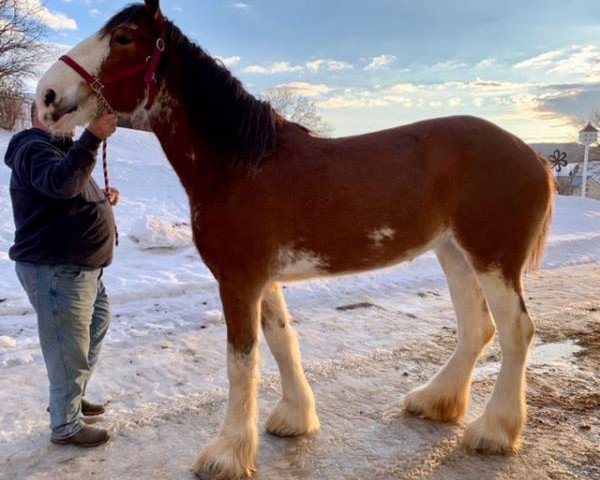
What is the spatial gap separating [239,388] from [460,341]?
5.18 ft

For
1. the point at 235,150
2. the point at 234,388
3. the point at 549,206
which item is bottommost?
the point at 234,388

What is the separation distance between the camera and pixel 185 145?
285 centimetres

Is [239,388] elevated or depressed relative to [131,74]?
depressed

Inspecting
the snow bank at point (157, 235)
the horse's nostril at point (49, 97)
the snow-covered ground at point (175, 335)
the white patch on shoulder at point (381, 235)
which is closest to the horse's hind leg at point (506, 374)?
the white patch on shoulder at point (381, 235)

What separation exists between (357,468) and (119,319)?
312cm

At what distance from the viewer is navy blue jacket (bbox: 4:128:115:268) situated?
2.61 m

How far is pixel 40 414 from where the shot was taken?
3.22 metres

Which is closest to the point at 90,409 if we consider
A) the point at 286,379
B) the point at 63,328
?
the point at 63,328

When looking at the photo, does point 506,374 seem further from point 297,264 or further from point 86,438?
point 86,438

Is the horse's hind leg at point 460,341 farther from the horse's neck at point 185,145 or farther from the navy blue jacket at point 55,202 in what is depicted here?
the navy blue jacket at point 55,202

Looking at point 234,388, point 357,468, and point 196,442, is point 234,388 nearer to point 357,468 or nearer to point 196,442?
point 196,442

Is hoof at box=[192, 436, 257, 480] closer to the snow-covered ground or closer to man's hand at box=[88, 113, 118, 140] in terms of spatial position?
the snow-covered ground

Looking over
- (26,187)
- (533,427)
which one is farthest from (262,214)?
(533,427)

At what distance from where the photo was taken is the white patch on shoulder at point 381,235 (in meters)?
2.84
